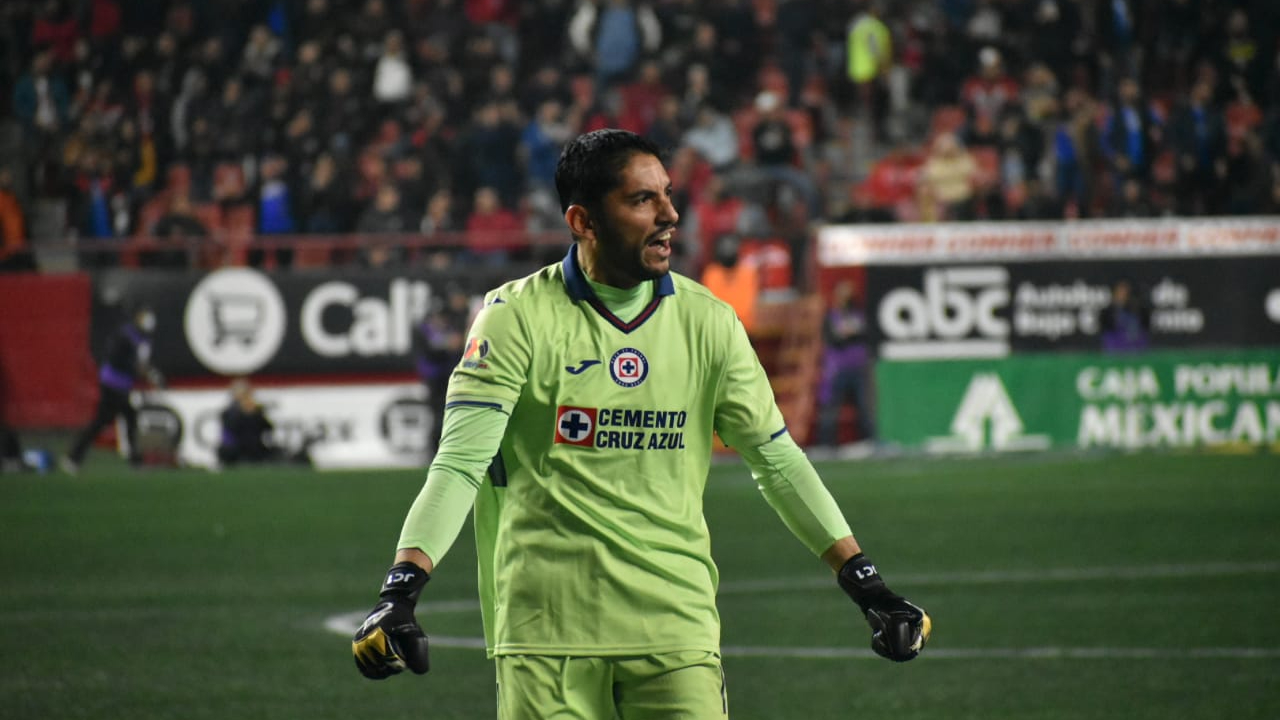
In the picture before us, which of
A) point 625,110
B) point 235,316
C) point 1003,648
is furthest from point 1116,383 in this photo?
point 1003,648

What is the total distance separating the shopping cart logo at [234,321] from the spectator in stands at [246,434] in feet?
1.00

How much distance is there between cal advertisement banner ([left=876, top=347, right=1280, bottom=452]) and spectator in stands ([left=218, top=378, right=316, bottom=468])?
6685 millimetres

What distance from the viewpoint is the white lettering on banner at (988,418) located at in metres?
21.9

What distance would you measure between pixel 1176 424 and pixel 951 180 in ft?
13.7

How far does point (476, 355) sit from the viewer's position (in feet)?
14.8

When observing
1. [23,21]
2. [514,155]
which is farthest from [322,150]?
[23,21]

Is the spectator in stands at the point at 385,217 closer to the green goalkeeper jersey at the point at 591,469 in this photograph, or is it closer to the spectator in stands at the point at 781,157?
the spectator in stands at the point at 781,157

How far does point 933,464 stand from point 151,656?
12.0 metres

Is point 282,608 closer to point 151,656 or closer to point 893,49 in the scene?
point 151,656

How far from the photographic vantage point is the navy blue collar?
463cm

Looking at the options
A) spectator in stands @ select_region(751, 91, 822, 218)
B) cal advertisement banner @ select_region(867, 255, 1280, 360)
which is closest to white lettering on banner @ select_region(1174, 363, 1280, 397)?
cal advertisement banner @ select_region(867, 255, 1280, 360)

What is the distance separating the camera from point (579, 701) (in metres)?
Answer: 4.48

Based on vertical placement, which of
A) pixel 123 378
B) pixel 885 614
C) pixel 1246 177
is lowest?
pixel 123 378

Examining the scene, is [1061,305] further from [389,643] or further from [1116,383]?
[389,643]
